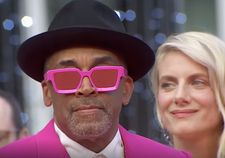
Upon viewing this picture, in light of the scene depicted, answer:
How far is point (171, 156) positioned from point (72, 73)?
43cm

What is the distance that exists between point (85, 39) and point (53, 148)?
34 cm

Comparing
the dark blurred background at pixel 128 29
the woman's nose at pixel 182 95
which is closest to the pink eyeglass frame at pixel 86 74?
the woman's nose at pixel 182 95

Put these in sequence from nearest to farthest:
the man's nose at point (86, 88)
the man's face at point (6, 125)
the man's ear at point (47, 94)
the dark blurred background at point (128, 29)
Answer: the man's nose at point (86, 88), the man's ear at point (47, 94), the man's face at point (6, 125), the dark blurred background at point (128, 29)

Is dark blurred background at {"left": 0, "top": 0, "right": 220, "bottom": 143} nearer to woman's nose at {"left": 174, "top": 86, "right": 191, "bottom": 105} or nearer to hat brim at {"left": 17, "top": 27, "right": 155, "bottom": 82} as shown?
woman's nose at {"left": 174, "top": 86, "right": 191, "bottom": 105}

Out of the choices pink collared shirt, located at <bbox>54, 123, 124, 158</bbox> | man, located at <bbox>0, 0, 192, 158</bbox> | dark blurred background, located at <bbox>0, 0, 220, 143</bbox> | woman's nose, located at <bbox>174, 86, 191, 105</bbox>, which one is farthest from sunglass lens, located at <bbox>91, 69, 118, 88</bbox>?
dark blurred background, located at <bbox>0, 0, 220, 143</bbox>

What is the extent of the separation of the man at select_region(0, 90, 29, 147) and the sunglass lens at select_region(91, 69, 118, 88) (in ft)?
3.32

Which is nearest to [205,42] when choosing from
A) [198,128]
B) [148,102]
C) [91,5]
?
[198,128]

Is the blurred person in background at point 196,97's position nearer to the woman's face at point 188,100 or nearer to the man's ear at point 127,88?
the woman's face at point 188,100

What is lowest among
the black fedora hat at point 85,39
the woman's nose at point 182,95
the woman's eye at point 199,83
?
the woman's nose at point 182,95

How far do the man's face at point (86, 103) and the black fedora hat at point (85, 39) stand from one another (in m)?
0.03

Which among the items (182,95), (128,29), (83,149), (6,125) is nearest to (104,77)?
(83,149)

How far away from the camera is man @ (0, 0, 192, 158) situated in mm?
1947

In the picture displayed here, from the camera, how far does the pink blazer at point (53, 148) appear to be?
1.95m

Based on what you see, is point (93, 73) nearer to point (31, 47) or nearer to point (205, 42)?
point (31, 47)
